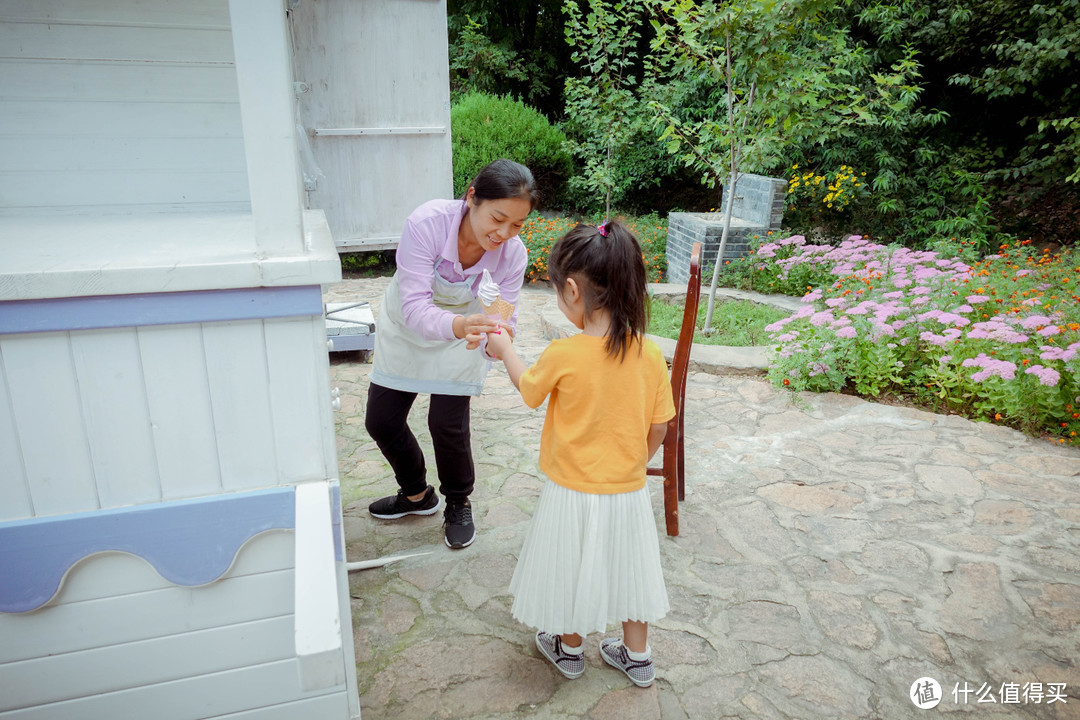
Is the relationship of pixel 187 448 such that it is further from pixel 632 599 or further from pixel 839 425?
pixel 839 425

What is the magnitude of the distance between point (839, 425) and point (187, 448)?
3516 mm

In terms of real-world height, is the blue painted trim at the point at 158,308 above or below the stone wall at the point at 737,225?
above

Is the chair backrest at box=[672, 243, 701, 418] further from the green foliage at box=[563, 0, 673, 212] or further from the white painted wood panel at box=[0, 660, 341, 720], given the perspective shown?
the green foliage at box=[563, 0, 673, 212]

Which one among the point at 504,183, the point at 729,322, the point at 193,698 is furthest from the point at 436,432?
the point at 729,322

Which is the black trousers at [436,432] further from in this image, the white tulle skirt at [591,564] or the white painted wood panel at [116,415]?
the white painted wood panel at [116,415]

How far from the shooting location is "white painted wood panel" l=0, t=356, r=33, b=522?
4.00ft

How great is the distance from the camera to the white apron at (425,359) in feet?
7.93

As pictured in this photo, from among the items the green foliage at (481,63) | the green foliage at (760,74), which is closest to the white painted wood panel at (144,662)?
the green foliage at (760,74)

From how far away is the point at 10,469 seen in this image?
4.12ft

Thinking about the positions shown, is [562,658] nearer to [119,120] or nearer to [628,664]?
[628,664]

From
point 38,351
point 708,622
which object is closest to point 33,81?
point 38,351

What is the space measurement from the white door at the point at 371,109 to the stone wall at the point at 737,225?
10.0 feet

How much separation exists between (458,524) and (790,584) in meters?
1.28

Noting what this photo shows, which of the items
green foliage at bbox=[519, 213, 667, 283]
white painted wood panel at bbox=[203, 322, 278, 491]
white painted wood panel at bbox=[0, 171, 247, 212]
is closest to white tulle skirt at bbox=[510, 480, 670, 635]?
white painted wood panel at bbox=[203, 322, 278, 491]
